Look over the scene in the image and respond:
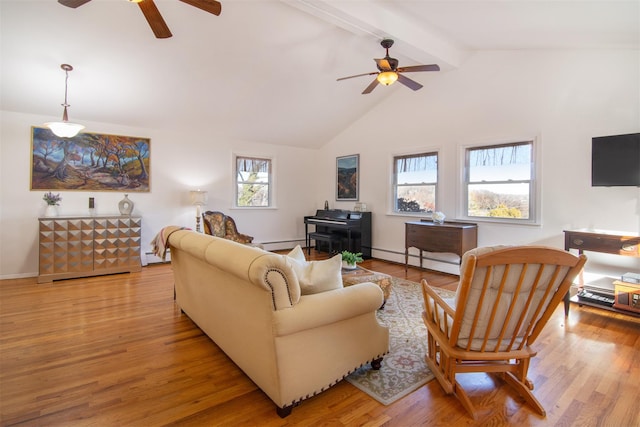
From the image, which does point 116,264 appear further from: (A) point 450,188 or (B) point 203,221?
(A) point 450,188

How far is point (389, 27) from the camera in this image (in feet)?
11.8

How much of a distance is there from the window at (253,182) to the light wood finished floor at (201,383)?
375 centimetres

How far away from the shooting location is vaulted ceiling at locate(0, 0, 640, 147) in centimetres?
314

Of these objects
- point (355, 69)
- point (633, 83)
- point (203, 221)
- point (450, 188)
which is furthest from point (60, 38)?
point (633, 83)

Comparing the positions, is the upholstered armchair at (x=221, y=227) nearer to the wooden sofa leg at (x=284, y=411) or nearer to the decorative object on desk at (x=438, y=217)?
the decorative object on desk at (x=438, y=217)

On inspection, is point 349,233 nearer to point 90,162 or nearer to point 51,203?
point 90,162

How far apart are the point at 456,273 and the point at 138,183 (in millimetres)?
5585

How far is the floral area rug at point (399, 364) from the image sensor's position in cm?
202

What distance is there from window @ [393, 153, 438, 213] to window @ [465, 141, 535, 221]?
1.99 feet

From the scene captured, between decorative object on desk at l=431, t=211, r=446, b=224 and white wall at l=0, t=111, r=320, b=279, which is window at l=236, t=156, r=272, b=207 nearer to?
white wall at l=0, t=111, r=320, b=279

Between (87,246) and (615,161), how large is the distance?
22.7ft

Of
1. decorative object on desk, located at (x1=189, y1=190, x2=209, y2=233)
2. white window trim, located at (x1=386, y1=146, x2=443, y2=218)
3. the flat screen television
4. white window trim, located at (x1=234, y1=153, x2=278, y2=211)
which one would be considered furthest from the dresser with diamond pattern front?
the flat screen television

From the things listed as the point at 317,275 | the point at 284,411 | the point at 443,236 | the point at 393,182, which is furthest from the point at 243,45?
the point at 284,411

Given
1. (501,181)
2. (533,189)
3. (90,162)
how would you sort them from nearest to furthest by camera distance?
(533,189), (501,181), (90,162)
